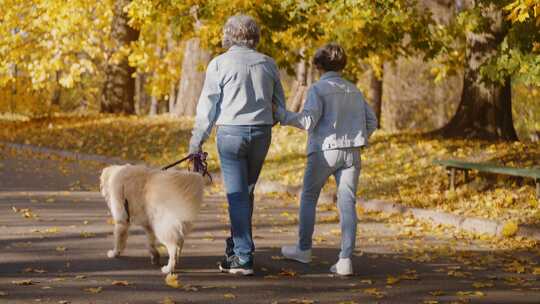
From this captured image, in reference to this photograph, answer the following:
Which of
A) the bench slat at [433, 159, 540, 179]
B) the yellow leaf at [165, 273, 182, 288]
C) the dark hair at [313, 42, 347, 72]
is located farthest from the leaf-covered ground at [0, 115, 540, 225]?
the yellow leaf at [165, 273, 182, 288]

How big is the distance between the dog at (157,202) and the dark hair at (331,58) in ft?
4.87

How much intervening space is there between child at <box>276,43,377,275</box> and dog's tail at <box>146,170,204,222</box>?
1.04m

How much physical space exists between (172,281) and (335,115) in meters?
1.88

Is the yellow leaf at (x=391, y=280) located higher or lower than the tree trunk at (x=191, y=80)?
lower

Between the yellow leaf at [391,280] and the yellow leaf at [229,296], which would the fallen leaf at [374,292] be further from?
the yellow leaf at [229,296]

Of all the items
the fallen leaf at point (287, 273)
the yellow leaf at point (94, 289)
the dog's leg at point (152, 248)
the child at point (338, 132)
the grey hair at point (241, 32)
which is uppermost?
the grey hair at point (241, 32)

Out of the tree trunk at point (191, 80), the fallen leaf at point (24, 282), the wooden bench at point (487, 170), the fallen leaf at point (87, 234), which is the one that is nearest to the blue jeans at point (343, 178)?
the fallen leaf at point (24, 282)

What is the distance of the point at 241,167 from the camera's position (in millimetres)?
8062

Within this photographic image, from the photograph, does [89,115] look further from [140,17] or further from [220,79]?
[220,79]

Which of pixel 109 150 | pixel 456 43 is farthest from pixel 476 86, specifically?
pixel 109 150

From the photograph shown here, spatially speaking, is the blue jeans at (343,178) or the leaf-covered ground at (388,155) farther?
the leaf-covered ground at (388,155)

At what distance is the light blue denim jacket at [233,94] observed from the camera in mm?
7875

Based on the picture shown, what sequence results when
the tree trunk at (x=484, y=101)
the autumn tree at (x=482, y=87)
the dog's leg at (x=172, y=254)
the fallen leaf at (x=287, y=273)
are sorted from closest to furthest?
the dog's leg at (x=172, y=254) → the fallen leaf at (x=287, y=273) → the autumn tree at (x=482, y=87) → the tree trunk at (x=484, y=101)

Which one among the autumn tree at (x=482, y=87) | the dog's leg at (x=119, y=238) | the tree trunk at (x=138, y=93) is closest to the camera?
the dog's leg at (x=119, y=238)
